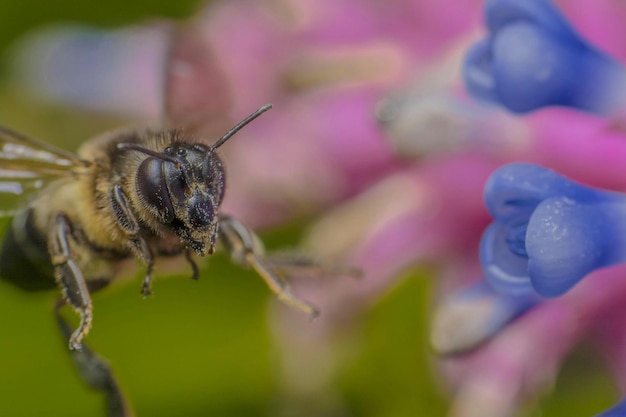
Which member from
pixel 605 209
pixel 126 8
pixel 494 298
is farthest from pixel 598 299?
pixel 126 8

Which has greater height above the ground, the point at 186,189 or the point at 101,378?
the point at 186,189

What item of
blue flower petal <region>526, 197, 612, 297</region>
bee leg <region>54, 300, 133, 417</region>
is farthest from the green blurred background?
blue flower petal <region>526, 197, 612, 297</region>

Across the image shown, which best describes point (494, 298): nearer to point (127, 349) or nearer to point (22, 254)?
point (22, 254)

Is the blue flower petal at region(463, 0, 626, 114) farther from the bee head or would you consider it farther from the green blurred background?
the green blurred background

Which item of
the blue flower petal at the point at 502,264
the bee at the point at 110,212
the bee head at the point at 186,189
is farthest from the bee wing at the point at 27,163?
the blue flower petal at the point at 502,264

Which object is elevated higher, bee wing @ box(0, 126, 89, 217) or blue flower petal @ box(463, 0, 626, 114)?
bee wing @ box(0, 126, 89, 217)

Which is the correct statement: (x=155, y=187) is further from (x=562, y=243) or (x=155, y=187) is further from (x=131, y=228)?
(x=562, y=243)

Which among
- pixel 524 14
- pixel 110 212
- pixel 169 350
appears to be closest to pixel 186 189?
pixel 110 212
